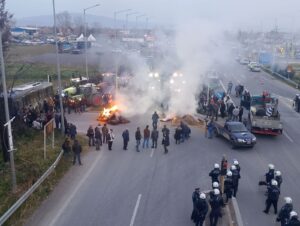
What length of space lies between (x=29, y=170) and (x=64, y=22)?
135m

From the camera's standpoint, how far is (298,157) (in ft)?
70.9

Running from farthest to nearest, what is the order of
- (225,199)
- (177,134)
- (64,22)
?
(64,22) → (177,134) → (225,199)

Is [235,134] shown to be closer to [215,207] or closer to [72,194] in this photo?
[215,207]

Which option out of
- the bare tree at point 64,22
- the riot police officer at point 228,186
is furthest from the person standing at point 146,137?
the bare tree at point 64,22

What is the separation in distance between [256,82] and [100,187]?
3942cm

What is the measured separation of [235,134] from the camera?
2269 cm

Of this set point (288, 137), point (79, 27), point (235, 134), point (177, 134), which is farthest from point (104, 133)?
point (79, 27)

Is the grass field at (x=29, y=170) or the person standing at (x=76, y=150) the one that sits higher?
the person standing at (x=76, y=150)

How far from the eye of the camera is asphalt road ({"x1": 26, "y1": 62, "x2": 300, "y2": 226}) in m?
14.4

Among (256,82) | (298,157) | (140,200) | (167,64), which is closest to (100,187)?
(140,200)

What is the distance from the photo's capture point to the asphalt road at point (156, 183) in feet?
47.2

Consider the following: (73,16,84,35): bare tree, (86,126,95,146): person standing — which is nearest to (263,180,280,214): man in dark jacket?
(86,126,95,146): person standing

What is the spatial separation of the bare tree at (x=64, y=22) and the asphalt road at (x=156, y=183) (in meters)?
98.0

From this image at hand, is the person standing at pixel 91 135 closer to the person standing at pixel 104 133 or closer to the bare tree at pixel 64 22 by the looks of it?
the person standing at pixel 104 133
